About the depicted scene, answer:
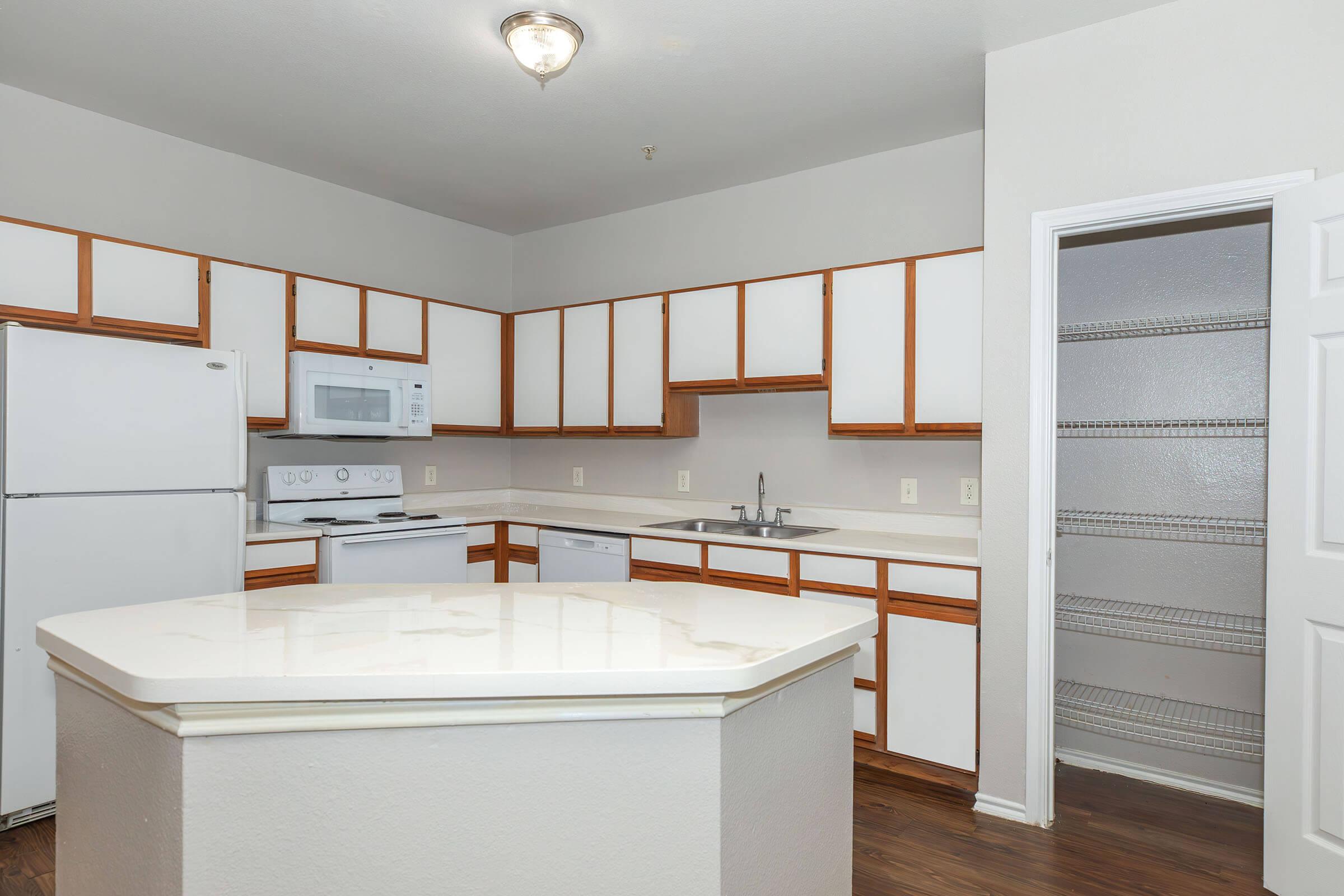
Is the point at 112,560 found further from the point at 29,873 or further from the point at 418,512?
the point at 418,512

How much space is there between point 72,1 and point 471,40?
3.92 feet

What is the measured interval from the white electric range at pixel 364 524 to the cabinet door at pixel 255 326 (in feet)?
1.37

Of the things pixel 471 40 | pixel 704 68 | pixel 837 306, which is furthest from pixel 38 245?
pixel 837 306

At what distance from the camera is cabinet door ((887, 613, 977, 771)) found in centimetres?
279

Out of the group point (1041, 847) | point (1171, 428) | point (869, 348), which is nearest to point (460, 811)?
point (1041, 847)

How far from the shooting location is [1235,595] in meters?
2.86

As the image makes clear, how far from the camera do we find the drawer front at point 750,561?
3.19 metres

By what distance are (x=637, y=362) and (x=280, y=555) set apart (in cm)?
185

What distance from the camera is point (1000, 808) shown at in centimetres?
268

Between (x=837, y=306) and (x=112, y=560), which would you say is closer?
(x=112, y=560)

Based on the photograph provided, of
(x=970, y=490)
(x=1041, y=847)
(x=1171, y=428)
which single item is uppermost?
(x=1171, y=428)

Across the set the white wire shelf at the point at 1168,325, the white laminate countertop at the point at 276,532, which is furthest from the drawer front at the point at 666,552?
the white wire shelf at the point at 1168,325

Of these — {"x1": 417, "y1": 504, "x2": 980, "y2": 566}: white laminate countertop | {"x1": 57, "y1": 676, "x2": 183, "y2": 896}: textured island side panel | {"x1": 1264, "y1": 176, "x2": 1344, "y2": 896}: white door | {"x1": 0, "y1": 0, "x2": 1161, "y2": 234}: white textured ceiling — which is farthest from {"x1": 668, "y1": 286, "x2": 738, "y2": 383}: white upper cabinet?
{"x1": 57, "y1": 676, "x2": 183, "y2": 896}: textured island side panel

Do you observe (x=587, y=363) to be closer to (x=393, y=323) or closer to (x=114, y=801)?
(x=393, y=323)
